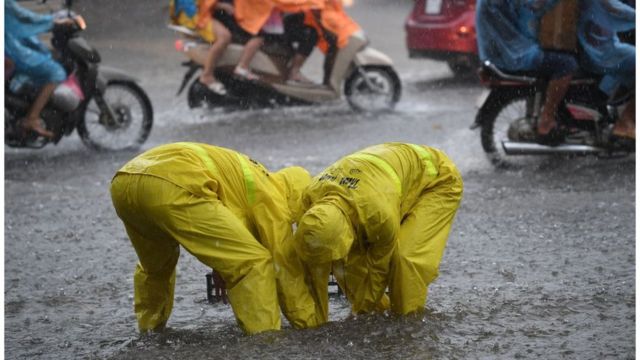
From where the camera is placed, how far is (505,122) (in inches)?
360

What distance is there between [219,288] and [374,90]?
6.51 m

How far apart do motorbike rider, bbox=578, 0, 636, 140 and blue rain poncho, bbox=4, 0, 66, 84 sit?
4278 mm

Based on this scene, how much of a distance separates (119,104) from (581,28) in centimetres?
398

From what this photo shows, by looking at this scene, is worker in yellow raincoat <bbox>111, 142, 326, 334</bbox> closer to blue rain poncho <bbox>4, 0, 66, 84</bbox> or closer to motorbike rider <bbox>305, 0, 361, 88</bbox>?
blue rain poncho <bbox>4, 0, 66, 84</bbox>

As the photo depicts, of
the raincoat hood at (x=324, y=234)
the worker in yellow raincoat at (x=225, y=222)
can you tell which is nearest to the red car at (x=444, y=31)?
the worker in yellow raincoat at (x=225, y=222)

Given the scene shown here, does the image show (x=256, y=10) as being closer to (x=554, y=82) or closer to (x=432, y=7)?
(x=432, y=7)

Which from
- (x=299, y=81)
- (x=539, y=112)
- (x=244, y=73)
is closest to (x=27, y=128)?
(x=244, y=73)

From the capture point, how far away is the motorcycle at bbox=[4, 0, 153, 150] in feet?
31.8

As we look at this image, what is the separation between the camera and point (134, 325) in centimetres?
537

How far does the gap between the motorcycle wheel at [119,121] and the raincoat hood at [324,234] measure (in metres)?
5.78

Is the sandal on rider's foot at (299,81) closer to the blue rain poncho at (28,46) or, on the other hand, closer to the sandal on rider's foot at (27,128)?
the blue rain poncho at (28,46)

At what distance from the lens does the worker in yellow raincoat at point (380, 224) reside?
15.0ft

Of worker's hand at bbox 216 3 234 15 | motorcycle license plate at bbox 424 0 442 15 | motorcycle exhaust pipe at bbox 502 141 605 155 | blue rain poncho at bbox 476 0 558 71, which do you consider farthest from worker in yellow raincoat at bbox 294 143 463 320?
motorcycle license plate at bbox 424 0 442 15

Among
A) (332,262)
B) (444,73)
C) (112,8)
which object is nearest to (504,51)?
(332,262)
